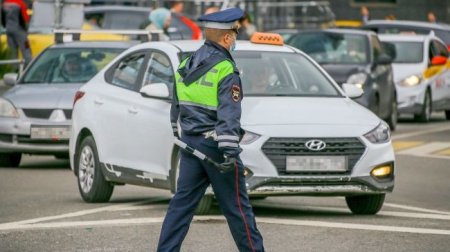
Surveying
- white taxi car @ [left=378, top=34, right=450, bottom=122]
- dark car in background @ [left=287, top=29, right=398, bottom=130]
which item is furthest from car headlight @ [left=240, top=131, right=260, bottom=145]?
white taxi car @ [left=378, top=34, right=450, bottom=122]

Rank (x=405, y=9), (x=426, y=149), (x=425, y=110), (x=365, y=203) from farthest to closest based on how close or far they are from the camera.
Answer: (x=405, y=9) → (x=425, y=110) → (x=426, y=149) → (x=365, y=203)

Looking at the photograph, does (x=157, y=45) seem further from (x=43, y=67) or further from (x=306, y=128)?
(x=43, y=67)

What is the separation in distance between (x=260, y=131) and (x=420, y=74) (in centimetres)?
1580

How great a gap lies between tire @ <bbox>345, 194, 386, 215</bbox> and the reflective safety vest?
14.6 feet

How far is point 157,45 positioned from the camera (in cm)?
1465

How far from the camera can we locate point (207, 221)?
509 inches

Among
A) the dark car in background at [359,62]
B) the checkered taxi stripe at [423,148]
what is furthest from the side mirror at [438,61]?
the checkered taxi stripe at [423,148]

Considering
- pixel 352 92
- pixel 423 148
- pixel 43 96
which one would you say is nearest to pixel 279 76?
pixel 352 92

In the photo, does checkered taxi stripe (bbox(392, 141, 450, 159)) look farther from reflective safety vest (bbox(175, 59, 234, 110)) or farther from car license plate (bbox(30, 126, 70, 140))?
reflective safety vest (bbox(175, 59, 234, 110))

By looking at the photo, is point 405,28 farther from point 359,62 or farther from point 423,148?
point 423,148

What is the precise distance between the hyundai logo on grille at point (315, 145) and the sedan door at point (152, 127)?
118cm

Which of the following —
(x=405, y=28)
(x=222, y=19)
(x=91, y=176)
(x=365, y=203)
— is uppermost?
(x=222, y=19)

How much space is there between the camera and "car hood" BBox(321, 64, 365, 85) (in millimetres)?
24406

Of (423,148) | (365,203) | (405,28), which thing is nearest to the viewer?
(365,203)
